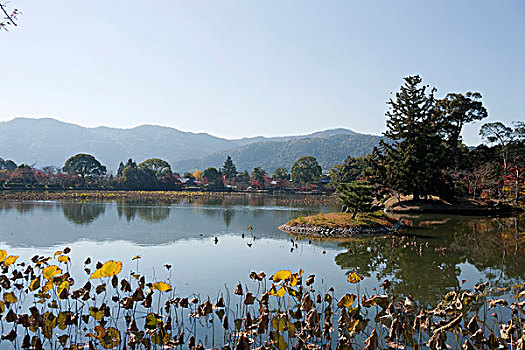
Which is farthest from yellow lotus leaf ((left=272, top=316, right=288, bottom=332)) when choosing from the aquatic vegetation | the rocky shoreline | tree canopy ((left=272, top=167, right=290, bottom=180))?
tree canopy ((left=272, top=167, right=290, bottom=180))

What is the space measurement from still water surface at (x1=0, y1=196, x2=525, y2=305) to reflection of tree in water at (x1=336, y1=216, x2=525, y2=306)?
3 centimetres

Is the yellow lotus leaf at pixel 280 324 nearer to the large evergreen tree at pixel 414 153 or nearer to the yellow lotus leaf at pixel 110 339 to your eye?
the yellow lotus leaf at pixel 110 339

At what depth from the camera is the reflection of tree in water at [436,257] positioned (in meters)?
10.4

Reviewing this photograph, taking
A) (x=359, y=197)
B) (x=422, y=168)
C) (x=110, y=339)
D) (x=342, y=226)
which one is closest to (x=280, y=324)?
(x=110, y=339)

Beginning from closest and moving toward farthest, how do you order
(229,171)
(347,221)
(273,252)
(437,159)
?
(273,252)
(347,221)
(437,159)
(229,171)

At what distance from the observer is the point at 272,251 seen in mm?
14766

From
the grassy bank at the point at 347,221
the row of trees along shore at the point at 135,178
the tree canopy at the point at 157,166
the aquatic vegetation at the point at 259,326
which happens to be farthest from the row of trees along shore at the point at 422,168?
the tree canopy at the point at 157,166

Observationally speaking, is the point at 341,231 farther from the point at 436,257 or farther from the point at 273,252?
the point at 436,257

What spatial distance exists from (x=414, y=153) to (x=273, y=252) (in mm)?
19468

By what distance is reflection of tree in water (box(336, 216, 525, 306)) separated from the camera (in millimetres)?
10430

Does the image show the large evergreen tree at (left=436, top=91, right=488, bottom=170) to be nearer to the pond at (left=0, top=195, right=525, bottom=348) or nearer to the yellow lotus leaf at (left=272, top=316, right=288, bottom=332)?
the pond at (left=0, top=195, right=525, bottom=348)

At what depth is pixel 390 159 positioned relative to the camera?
104ft

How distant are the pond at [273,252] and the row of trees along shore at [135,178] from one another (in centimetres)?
4018

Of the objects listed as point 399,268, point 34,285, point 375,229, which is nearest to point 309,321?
point 34,285
